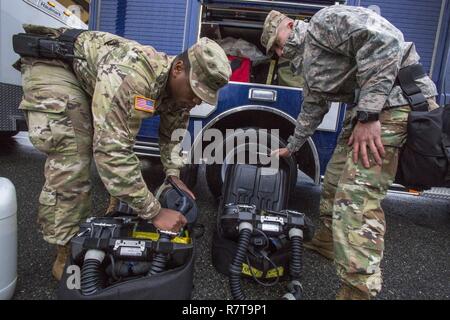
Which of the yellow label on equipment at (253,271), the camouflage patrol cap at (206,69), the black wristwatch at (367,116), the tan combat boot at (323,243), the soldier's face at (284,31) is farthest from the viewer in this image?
the tan combat boot at (323,243)

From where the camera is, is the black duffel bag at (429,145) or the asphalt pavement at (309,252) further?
the asphalt pavement at (309,252)

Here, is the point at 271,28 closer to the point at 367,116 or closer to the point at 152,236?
the point at 367,116

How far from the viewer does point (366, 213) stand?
60.7 inches

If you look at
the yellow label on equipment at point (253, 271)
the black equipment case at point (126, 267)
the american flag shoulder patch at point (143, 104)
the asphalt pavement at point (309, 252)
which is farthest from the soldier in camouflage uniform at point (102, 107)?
the yellow label on equipment at point (253, 271)

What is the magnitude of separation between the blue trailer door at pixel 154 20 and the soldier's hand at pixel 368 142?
5.28ft

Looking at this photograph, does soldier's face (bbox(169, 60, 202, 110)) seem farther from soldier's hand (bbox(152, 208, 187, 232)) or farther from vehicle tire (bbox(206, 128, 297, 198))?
vehicle tire (bbox(206, 128, 297, 198))

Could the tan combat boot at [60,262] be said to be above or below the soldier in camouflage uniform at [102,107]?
below

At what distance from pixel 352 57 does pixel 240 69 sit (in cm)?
116

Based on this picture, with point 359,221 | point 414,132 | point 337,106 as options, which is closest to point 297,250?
point 359,221

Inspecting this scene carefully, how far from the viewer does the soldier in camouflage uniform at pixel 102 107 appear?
1333 millimetres

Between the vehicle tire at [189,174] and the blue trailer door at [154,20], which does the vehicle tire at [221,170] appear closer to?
the vehicle tire at [189,174]

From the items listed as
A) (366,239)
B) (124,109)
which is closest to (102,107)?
(124,109)

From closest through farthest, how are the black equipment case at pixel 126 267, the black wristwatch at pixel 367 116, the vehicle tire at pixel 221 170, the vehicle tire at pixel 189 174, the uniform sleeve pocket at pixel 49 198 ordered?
1. the black equipment case at pixel 126 267
2. the black wristwatch at pixel 367 116
3. the uniform sleeve pocket at pixel 49 198
4. the vehicle tire at pixel 221 170
5. the vehicle tire at pixel 189 174

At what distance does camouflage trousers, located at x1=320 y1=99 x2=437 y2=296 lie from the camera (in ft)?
4.89
